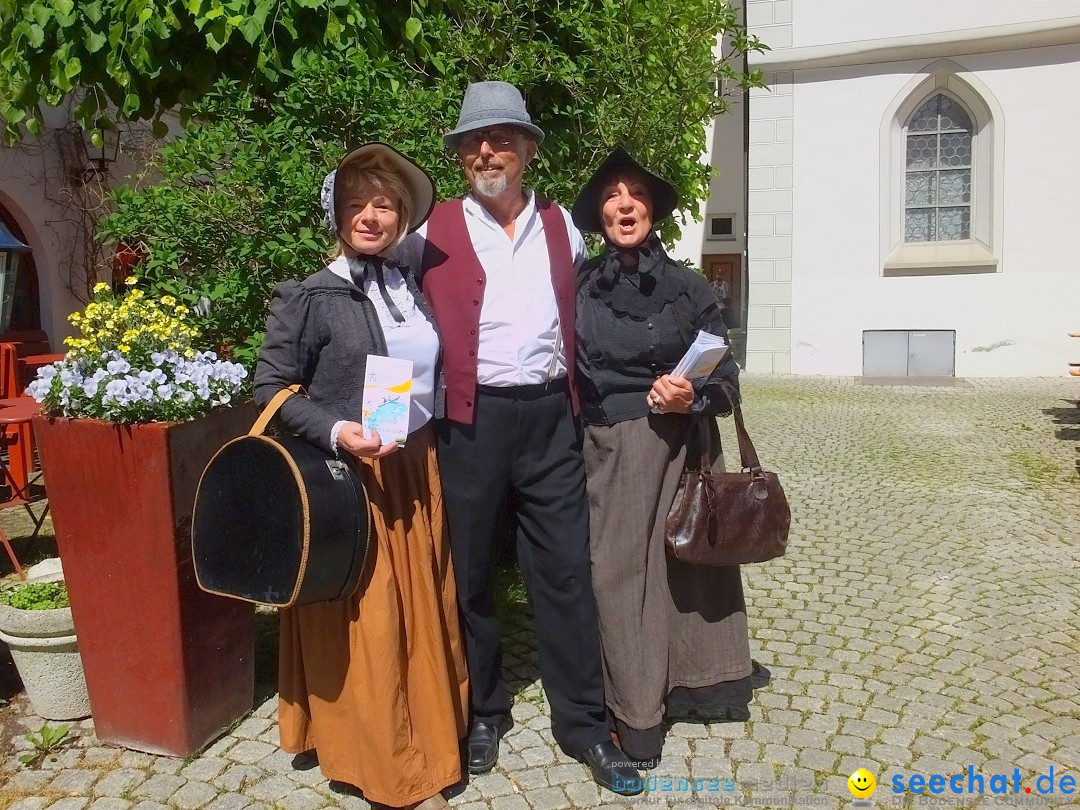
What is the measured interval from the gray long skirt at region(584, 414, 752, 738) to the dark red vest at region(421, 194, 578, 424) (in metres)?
0.29

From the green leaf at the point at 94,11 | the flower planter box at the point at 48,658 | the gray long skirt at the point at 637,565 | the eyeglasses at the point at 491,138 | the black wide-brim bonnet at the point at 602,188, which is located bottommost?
the flower planter box at the point at 48,658

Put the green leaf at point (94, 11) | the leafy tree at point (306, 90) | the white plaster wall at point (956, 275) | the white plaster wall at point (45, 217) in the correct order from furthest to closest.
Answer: the white plaster wall at point (956, 275)
the white plaster wall at point (45, 217)
the green leaf at point (94, 11)
the leafy tree at point (306, 90)

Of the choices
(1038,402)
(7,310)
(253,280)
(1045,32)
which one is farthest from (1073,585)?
(1045,32)

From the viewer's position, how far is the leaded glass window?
40.7 ft

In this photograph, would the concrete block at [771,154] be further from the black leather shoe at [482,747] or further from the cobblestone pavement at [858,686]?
the black leather shoe at [482,747]

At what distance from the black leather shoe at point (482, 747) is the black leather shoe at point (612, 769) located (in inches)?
11.0

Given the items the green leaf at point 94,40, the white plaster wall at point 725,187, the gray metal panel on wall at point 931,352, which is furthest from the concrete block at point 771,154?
the green leaf at point 94,40

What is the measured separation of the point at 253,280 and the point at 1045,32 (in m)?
12.0

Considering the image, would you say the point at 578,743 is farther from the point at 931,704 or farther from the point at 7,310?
the point at 7,310

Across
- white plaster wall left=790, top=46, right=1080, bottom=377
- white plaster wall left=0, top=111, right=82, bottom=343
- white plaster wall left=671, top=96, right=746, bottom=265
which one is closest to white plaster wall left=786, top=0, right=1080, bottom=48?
white plaster wall left=790, top=46, right=1080, bottom=377

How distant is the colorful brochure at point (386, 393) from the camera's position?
226 centimetres

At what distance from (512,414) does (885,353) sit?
11.2m

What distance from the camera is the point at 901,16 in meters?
11.9

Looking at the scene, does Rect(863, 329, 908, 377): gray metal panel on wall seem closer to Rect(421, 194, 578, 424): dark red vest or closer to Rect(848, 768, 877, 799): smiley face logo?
Rect(848, 768, 877, 799): smiley face logo
